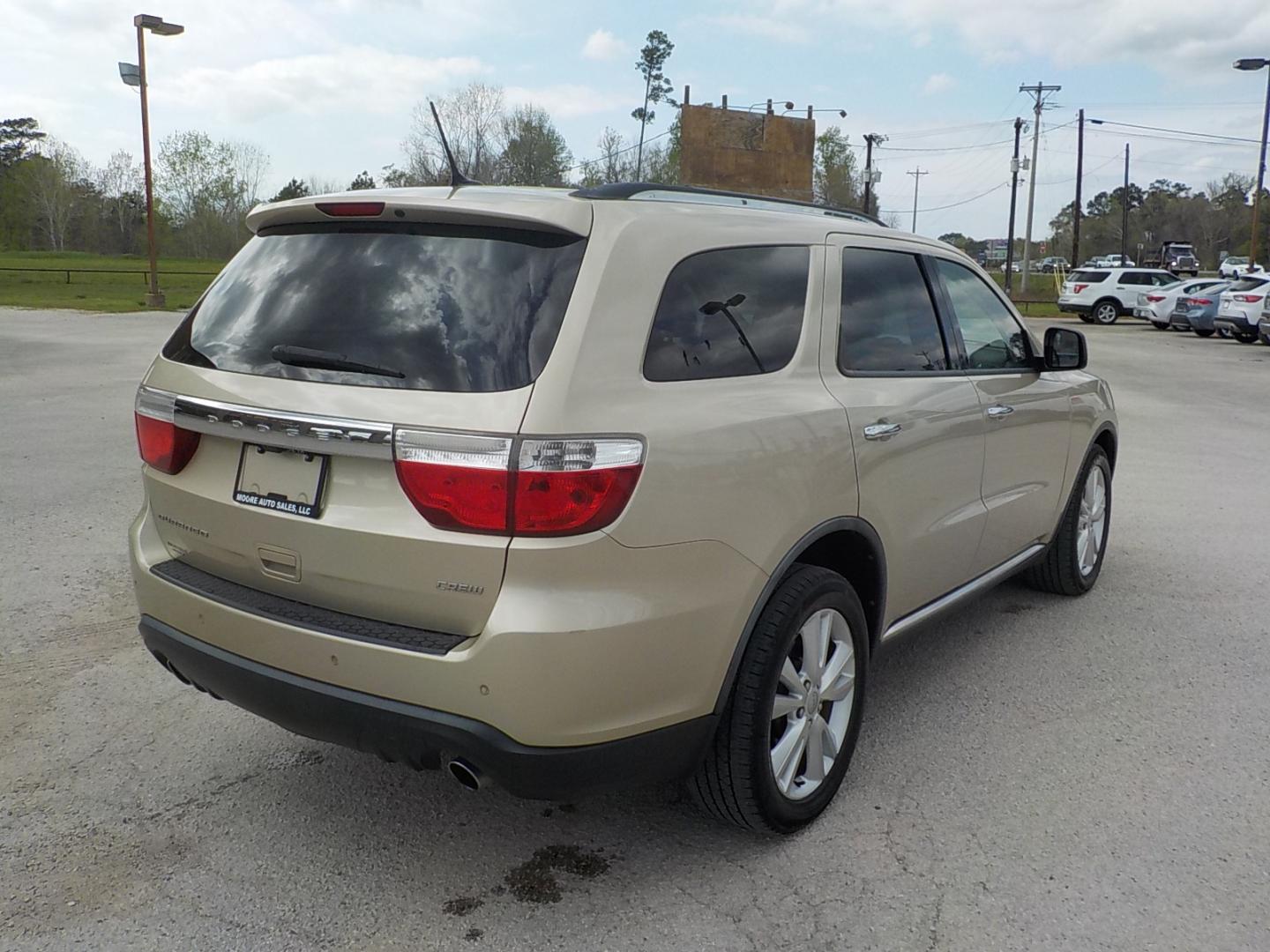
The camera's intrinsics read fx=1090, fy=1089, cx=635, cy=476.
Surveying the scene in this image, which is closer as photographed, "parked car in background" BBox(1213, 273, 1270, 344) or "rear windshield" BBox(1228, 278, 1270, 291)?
"parked car in background" BBox(1213, 273, 1270, 344)

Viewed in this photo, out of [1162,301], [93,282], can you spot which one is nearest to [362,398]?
[1162,301]

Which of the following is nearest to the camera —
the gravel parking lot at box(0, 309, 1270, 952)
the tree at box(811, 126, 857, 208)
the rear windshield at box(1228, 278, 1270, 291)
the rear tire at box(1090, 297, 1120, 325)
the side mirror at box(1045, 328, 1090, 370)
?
the gravel parking lot at box(0, 309, 1270, 952)

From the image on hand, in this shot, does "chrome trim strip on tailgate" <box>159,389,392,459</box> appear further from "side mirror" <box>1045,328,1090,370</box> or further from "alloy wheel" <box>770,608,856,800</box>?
"side mirror" <box>1045,328,1090,370</box>

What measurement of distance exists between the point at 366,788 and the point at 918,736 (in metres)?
1.90

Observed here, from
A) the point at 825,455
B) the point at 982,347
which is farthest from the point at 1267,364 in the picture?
the point at 825,455

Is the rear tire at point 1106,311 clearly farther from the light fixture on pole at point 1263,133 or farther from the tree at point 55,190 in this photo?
the tree at point 55,190

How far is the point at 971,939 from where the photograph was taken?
8.79 ft

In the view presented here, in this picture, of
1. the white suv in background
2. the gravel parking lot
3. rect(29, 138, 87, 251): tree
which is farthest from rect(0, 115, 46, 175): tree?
the gravel parking lot

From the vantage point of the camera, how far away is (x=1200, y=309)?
1109 inches

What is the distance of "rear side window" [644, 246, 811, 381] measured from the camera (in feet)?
9.03

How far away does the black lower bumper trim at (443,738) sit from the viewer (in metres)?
2.48

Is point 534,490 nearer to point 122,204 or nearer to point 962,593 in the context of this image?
point 962,593

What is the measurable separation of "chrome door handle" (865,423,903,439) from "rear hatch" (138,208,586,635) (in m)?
1.16

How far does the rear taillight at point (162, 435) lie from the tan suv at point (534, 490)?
13 mm
